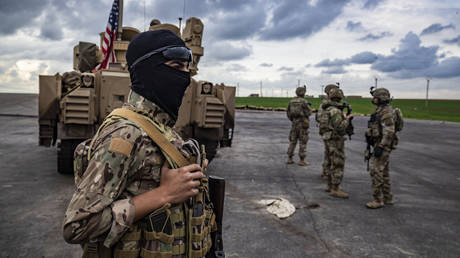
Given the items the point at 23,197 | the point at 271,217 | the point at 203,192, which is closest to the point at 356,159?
the point at 271,217

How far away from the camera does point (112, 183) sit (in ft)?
4.28

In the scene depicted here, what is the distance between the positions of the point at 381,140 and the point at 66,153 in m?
5.69

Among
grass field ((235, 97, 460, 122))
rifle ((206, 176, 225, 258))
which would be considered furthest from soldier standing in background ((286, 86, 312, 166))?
grass field ((235, 97, 460, 122))

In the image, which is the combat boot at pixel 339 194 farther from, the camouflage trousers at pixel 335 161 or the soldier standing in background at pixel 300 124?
the soldier standing in background at pixel 300 124

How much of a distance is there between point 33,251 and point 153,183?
117 inches

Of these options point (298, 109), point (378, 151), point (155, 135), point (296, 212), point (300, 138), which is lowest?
point (296, 212)

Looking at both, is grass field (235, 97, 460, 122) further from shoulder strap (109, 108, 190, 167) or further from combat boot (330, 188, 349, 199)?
shoulder strap (109, 108, 190, 167)

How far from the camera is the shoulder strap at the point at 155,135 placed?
1.42 metres

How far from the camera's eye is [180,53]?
1.57 metres

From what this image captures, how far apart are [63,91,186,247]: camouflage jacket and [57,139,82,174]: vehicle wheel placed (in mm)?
5762

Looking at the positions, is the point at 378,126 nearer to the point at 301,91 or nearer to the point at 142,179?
the point at 301,91

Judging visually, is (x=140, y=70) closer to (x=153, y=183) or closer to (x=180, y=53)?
(x=180, y=53)

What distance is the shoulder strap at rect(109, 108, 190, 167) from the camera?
4.66 ft

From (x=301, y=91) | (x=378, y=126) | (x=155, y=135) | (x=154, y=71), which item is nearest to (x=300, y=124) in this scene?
(x=301, y=91)
